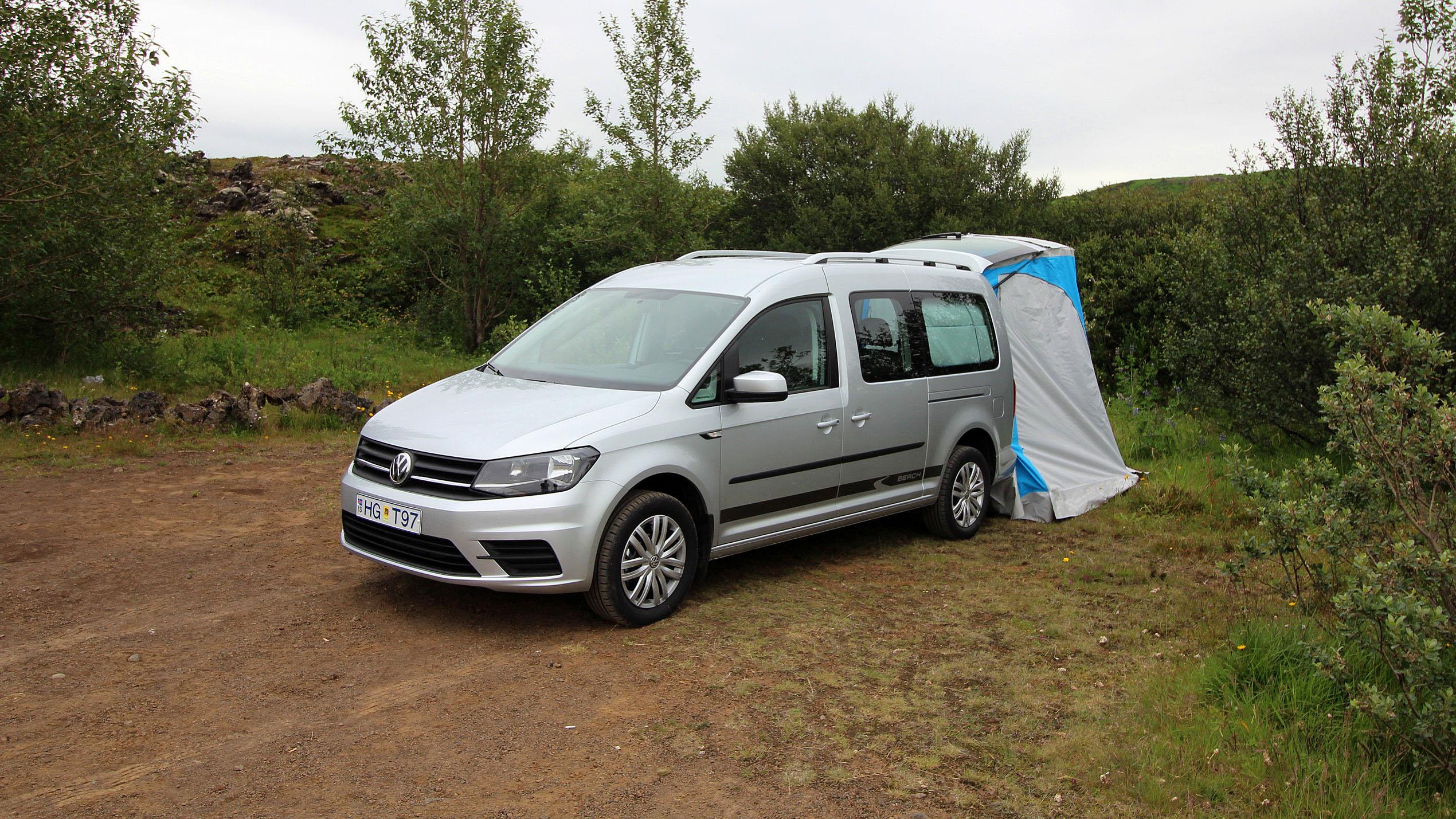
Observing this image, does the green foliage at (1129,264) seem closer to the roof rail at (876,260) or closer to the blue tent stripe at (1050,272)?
the blue tent stripe at (1050,272)

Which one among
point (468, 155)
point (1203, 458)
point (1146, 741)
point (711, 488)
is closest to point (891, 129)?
point (468, 155)

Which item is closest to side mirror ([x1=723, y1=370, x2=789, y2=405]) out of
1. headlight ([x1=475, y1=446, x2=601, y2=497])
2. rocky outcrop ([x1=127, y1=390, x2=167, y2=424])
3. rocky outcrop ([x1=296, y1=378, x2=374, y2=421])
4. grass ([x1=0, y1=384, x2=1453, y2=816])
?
headlight ([x1=475, y1=446, x2=601, y2=497])

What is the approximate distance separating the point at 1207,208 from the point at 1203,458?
2.99 m

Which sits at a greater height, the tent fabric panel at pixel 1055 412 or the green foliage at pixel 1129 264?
the green foliage at pixel 1129 264

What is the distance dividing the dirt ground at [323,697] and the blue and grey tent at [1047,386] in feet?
9.94

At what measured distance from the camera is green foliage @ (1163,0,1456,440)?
880cm

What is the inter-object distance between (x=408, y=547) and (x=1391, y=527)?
454cm

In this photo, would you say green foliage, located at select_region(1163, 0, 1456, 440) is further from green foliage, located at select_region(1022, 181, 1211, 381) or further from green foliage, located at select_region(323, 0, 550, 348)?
green foliage, located at select_region(323, 0, 550, 348)

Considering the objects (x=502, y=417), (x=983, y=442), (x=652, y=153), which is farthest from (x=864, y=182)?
(x=502, y=417)

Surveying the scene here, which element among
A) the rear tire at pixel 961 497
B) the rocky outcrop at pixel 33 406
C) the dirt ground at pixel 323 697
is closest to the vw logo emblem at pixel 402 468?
the dirt ground at pixel 323 697

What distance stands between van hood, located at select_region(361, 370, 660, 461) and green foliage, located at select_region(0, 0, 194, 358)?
7.06m

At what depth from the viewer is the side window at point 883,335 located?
6.94 m

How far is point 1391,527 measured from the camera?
4.42 meters

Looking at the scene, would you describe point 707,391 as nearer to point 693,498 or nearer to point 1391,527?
point 693,498
